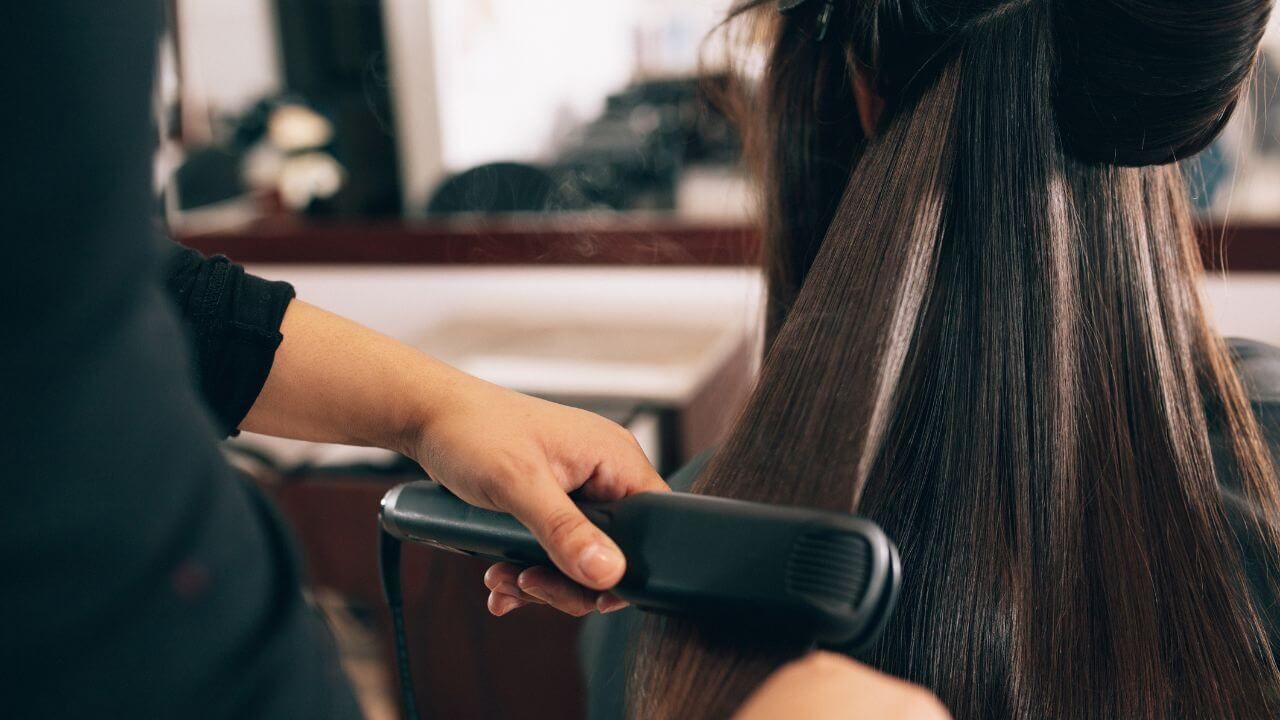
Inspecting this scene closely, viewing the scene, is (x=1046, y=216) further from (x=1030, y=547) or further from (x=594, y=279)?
(x=594, y=279)

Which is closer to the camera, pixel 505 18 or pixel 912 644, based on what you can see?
pixel 912 644

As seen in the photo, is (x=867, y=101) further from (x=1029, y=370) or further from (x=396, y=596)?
(x=396, y=596)

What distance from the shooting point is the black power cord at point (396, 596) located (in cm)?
68

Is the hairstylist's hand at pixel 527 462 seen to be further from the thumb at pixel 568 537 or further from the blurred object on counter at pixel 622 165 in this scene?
A: the blurred object on counter at pixel 622 165

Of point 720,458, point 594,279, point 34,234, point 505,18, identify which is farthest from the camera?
point 505,18

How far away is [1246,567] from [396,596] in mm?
583

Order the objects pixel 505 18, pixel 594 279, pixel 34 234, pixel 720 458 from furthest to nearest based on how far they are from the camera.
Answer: pixel 505 18 → pixel 594 279 → pixel 720 458 → pixel 34 234

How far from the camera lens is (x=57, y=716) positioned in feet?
1.06

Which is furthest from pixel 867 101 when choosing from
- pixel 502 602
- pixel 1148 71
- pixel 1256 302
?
pixel 1256 302

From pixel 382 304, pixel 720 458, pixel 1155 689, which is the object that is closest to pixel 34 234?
pixel 720 458

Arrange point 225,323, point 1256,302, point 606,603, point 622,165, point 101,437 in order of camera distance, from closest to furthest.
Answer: point 101,437 → point 606,603 → point 225,323 → point 1256,302 → point 622,165

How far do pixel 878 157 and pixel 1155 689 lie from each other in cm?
35

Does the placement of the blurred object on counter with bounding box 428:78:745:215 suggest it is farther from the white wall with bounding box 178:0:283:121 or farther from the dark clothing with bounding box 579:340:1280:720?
the dark clothing with bounding box 579:340:1280:720

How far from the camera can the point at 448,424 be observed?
0.67 m
